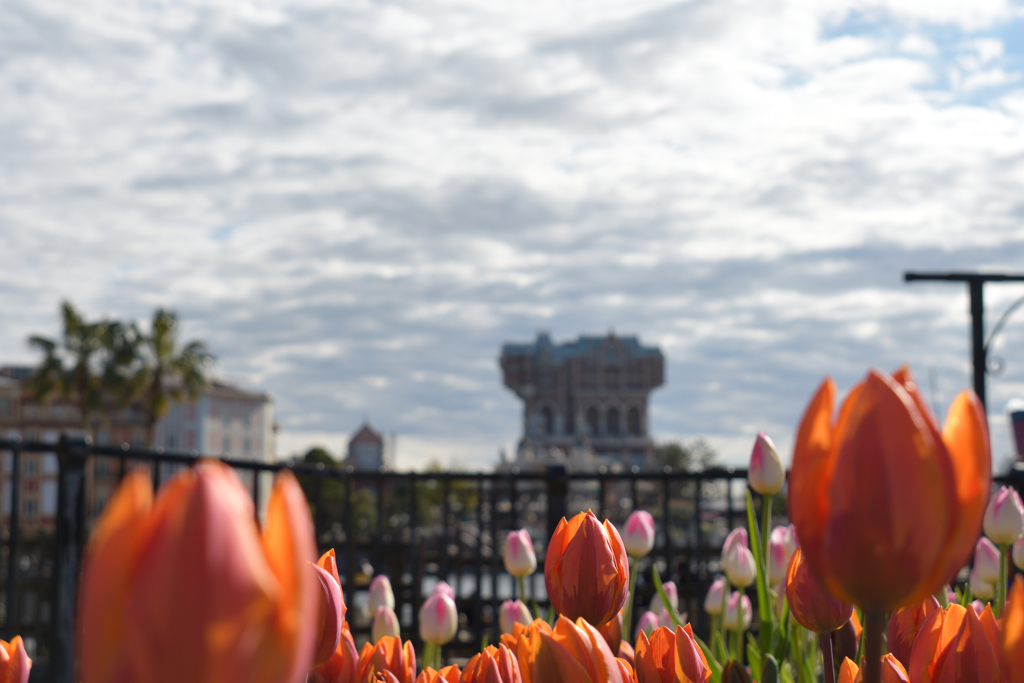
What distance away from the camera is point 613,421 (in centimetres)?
12038

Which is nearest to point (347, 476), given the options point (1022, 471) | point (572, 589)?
point (1022, 471)

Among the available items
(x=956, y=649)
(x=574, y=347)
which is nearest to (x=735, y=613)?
(x=956, y=649)

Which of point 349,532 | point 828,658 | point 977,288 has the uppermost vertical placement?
point 977,288

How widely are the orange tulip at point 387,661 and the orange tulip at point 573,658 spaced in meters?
0.41

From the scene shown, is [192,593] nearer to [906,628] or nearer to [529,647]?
[529,647]

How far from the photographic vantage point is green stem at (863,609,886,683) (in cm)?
67

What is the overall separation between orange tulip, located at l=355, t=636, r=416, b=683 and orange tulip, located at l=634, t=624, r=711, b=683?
356mm

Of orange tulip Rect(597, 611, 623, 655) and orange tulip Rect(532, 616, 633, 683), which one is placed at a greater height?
orange tulip Rect(532, 616, 633, 683)

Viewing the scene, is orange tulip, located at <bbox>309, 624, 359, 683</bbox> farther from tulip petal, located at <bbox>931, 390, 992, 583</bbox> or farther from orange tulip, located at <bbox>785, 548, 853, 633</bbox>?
tulip petal, located at <bbox>931, 390, 992, 583</bbox>

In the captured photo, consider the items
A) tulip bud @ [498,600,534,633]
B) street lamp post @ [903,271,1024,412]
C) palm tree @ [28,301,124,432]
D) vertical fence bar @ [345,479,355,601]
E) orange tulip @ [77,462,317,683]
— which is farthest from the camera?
palm tree @ [28,301,124,432]

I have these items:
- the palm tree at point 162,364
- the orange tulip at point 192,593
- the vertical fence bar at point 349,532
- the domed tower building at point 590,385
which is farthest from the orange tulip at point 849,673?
the domed tower building at point 590,385

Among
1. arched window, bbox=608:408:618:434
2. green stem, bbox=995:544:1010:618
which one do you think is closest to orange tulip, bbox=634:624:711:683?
green stem, bbox=995:544:1010:618

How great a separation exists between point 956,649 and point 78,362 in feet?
195

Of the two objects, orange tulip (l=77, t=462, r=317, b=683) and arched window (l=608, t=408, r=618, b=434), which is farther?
arched window (l=608, t=408, r=618, b=434)
